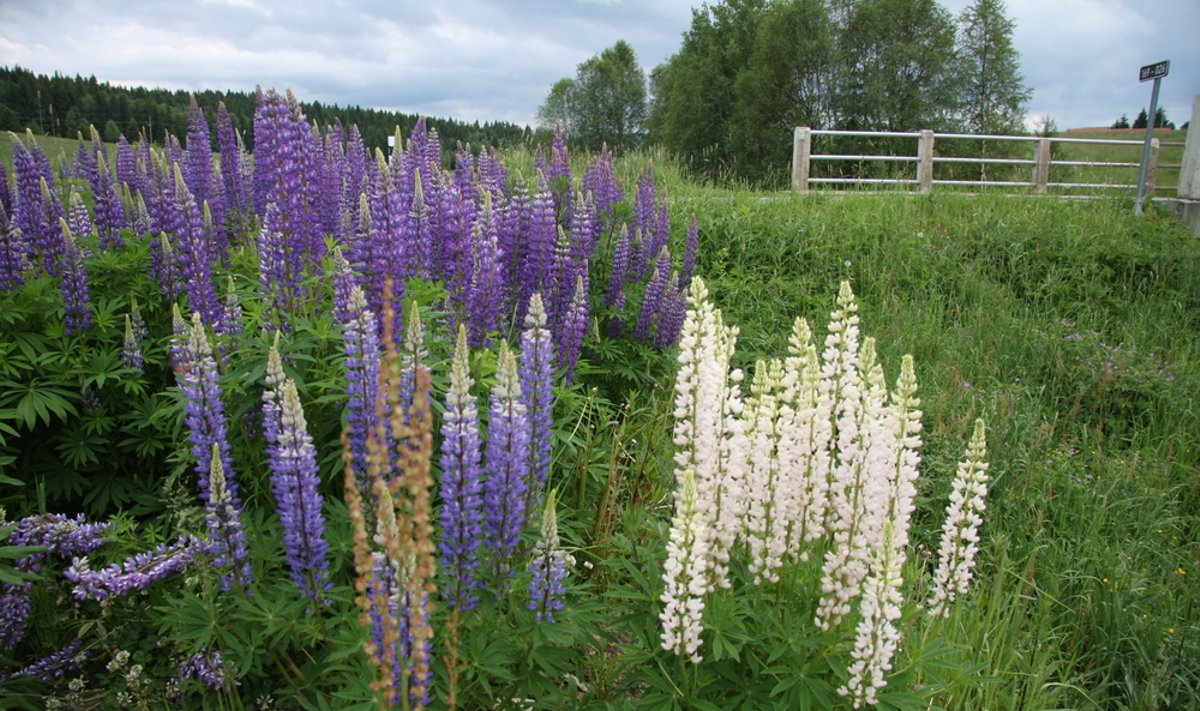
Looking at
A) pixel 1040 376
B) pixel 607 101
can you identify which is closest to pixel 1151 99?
pixel 1040 376

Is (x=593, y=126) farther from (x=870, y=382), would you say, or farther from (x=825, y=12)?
(x=870, y=382)

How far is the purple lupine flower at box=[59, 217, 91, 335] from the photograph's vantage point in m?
4.10

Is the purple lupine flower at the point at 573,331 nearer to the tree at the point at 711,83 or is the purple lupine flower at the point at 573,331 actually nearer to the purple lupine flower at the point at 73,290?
the purple lupine flower at the point at 73,290

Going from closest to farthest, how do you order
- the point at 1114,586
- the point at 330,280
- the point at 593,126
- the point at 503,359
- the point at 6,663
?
the point at 503,359 < the point at 6,663 < the point at 330,280 < the point at 1114,586 < the point at 593,126

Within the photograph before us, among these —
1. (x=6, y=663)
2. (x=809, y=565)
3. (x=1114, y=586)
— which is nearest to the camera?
(x=809, y=565)

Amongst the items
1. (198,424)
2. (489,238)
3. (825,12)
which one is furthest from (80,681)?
(825,12)

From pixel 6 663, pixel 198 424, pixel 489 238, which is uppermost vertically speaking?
pixel 489 238

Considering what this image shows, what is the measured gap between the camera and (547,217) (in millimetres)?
4648

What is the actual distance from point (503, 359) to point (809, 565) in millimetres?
1281

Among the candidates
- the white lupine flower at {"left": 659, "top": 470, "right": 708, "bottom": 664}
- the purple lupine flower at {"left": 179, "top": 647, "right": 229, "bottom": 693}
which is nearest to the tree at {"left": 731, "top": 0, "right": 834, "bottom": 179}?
the purple lupine flower at {"left": 179, "top": 647, "right": 229, "bottom": 693}

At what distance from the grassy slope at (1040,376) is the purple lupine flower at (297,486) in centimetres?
236

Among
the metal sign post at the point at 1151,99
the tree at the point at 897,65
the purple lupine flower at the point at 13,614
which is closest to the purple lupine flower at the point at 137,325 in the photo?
the purple lupine flower at the point at 13,614

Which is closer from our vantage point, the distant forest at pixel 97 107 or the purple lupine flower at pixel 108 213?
the purple lupine flower at pixel 108 213

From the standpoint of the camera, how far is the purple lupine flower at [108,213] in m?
5.05
